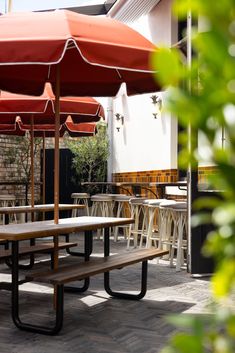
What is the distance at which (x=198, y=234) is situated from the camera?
5391mm

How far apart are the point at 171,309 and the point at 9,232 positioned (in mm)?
1509

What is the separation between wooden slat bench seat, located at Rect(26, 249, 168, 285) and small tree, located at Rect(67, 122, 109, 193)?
6111mm

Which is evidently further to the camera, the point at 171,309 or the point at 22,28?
the point at 171,309

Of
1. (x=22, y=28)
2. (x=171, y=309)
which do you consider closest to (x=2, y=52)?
(x=22, y=28)

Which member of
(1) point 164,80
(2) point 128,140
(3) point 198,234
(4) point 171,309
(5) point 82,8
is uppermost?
(5) point 82,8

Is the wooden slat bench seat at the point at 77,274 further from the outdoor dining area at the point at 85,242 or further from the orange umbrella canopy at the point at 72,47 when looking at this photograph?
the orange umbrella canopy at the point at 72,47

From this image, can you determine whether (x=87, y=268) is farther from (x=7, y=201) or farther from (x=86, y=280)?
(x=7, y=201)

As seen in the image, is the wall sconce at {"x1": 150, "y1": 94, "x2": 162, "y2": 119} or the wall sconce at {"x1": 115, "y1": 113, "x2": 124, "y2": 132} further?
the wall sconce at {"x1": 115, "y1": 113, "x2": 124, "y2": 132}

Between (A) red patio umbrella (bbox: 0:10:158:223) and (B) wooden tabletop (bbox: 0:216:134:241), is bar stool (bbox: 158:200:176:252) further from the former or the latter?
(B) wooden tabletop (bbox: 0:216:134:241)

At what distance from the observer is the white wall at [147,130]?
8250mm

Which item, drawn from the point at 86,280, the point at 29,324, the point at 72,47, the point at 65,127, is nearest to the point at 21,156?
the point at 65,127

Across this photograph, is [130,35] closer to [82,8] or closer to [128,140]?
[128,140]

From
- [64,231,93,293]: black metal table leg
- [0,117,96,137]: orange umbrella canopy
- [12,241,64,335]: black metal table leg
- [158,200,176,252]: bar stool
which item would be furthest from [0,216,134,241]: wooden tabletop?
[0,117,96,137]: orange umbrella canopy

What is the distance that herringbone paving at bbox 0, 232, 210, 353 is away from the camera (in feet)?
10.5
